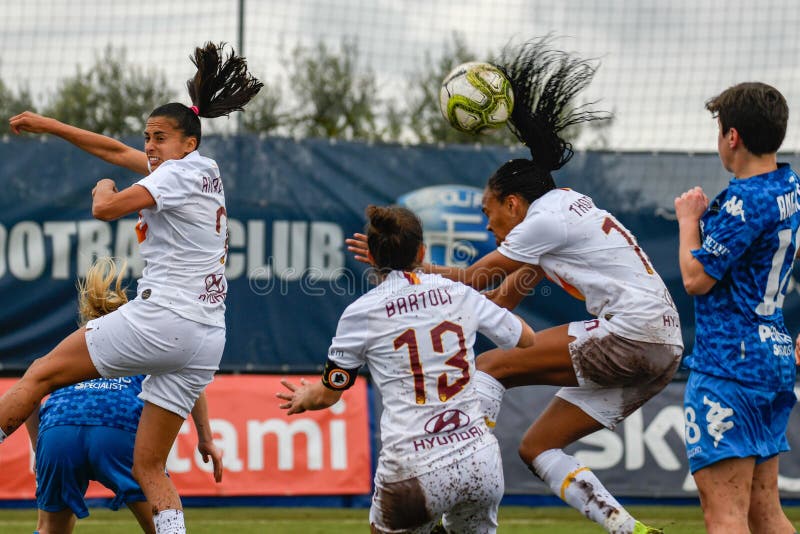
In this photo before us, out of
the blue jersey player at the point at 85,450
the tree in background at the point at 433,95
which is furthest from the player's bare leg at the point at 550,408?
the tree in background at the point at 433,95

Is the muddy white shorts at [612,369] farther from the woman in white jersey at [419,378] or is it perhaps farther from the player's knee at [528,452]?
the woman in white jersey at [419,378]

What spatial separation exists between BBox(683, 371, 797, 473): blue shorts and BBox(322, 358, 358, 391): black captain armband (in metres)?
1.40

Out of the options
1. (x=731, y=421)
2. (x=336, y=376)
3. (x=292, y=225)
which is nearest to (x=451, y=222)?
(x=292, y=225)

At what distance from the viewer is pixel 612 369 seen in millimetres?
5188

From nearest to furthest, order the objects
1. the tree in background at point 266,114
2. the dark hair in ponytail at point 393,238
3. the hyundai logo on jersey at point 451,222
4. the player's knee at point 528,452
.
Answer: the dark hair in ponytail at point 393,238, the player's knee at point 528,452, the hyundai logo on jersey at point 451,222, the tree in background at point 266,114

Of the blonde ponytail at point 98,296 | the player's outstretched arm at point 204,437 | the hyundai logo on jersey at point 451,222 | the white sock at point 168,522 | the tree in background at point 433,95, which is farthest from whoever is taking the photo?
the tree in background at point 433,95

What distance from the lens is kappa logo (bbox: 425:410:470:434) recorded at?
13.6 ft

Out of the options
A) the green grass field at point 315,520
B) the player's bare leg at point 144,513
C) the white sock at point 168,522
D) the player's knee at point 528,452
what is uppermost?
the player's knee at point 528,452

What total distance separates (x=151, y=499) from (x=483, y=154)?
17.6 feet

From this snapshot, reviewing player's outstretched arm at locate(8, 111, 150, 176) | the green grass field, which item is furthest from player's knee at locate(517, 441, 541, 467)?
player's outstretched arm at locate(8, 111, 150, 176)

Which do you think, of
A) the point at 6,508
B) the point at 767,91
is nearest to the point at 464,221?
the point at 6,508

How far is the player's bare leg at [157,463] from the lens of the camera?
487 centimetres

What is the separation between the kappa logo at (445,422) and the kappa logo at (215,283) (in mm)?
1472

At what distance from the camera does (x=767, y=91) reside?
4207 mm
